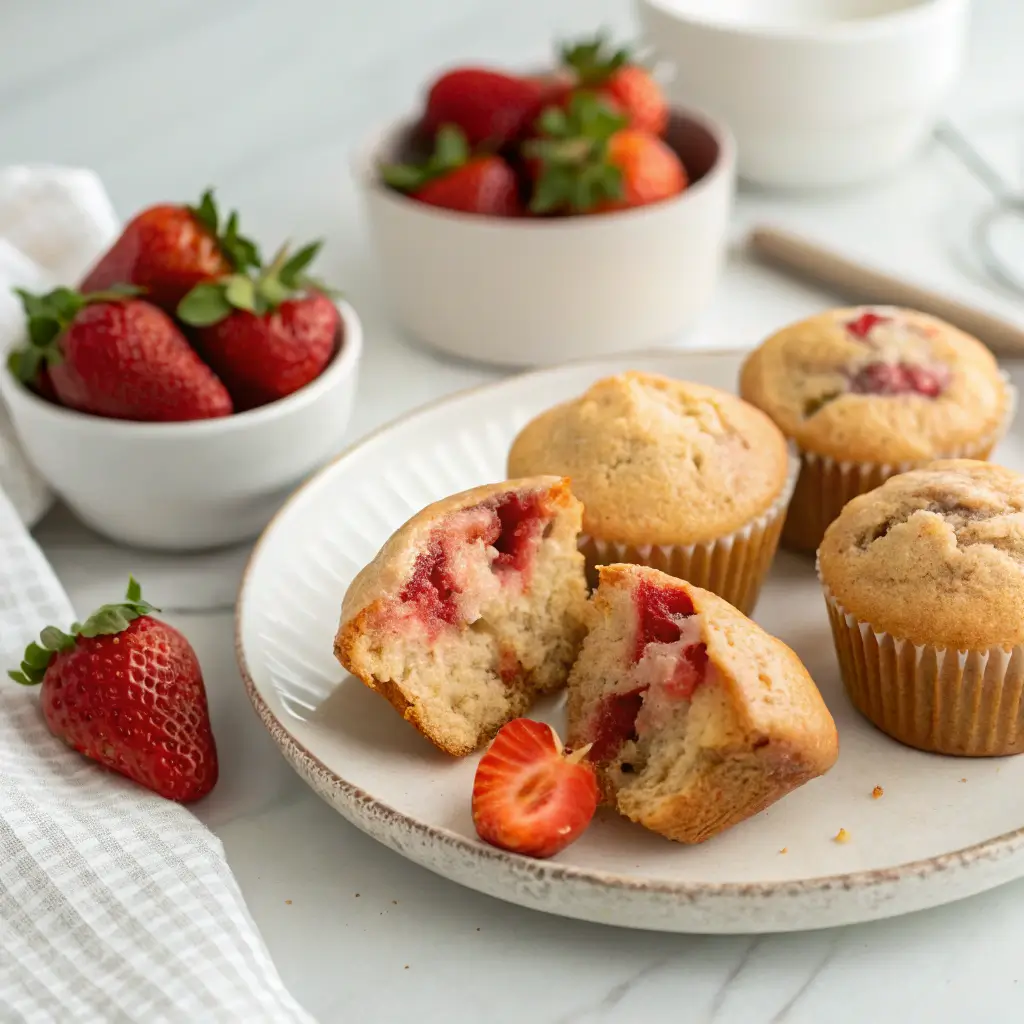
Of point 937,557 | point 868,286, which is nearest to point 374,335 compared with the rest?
point 868,286

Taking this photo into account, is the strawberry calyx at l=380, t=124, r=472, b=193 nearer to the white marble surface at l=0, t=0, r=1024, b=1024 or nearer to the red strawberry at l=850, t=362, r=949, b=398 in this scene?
the white marble surface at l=0, t=0, r=1024, b=1024

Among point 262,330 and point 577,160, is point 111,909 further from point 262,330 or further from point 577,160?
point 577,160

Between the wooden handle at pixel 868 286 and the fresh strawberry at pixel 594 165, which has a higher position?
the fresh strawberry at pixel 594 165

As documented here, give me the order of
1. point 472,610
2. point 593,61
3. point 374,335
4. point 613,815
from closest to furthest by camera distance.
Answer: point 613,815
point 472,610
point 593,61
point 374,335

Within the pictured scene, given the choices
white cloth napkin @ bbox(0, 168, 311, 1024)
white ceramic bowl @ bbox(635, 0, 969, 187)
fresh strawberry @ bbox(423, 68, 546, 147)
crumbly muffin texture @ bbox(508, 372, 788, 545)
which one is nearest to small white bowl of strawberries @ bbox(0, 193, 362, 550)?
white cloth napkin @ bbox(0, 168, 311, 1024)

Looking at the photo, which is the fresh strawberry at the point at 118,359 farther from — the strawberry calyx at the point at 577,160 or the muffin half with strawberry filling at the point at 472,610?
the strawberry calyx at the point at 577,160

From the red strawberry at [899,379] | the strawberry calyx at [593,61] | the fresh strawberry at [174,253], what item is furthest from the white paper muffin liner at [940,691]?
the strawberry calyx at [593,61]
